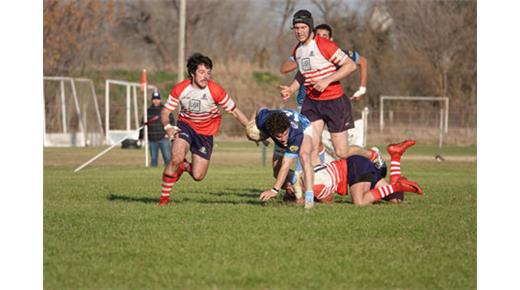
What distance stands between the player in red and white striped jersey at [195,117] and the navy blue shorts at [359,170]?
1.60 metres

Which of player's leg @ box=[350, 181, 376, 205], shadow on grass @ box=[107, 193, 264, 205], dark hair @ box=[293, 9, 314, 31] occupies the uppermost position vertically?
dark hair @ box=[293, 9, 314, 31]

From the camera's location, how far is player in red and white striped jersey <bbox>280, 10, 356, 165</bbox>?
40.7 feet

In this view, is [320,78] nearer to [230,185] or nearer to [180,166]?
[180,166]

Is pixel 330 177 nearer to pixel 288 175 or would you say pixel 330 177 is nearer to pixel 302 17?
pixel 288 175

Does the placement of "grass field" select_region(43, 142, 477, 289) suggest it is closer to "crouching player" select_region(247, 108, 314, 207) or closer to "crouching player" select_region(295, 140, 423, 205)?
"crouching player" select_region(295, 140, 423, 205)

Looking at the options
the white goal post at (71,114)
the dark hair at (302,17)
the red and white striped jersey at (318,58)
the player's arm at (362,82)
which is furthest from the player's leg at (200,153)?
the white goal post at (71,114)

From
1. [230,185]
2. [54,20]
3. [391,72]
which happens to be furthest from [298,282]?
[391,72]

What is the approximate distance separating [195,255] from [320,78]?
16.3 ft

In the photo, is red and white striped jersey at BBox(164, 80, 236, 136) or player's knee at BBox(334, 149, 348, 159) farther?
player's knee at BBox(334, 149, 348, 159)

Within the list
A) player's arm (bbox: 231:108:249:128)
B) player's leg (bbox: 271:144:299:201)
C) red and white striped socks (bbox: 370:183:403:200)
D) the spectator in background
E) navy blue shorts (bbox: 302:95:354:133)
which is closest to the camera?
player's arm (bbox: 231:108:249:128)

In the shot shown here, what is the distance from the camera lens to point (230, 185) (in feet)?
57.8

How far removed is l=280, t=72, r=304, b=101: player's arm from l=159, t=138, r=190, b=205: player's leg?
1.52 metres

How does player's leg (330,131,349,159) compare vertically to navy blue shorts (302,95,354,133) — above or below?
below

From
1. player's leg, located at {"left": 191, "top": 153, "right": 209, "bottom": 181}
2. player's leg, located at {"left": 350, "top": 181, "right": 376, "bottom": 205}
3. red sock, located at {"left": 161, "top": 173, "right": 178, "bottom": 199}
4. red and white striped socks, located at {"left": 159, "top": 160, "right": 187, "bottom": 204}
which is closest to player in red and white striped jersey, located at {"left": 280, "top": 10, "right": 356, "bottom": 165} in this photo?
player's leg, located at {"left": 350, "top": 181, "right": 376, "bottom": 205}
